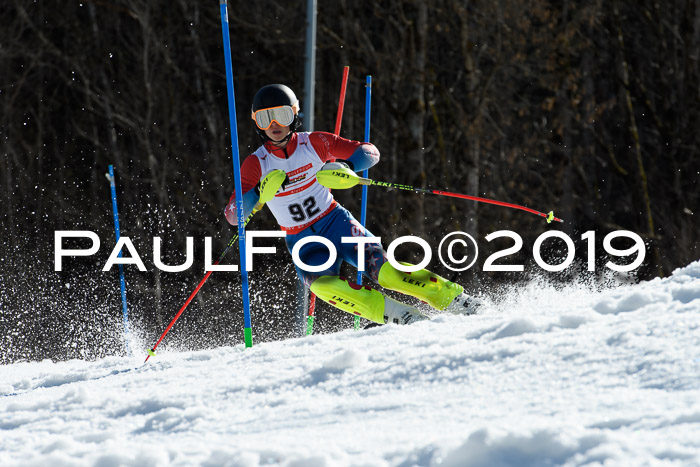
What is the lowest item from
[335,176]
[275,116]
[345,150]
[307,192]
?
[307,192]

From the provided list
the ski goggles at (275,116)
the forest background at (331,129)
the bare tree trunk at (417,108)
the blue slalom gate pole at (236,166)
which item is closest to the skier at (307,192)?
the ski goggles at (275,116)

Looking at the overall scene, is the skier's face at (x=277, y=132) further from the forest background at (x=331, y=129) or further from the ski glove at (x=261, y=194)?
the forest background at (x=331, y=129)

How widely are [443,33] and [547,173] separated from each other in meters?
2.81

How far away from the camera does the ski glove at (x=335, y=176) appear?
158 inches

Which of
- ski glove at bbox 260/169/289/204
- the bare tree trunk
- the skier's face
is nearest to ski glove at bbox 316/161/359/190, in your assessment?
ski glove at bbox 260/169/289/204

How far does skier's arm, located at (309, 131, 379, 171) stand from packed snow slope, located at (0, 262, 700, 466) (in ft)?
4.24

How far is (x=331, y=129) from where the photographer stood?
12.2m

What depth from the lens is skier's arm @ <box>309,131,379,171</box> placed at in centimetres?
434

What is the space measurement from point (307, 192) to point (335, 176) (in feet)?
1.00

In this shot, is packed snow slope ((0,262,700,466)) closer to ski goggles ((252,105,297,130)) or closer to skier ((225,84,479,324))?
skier ((225,84,479,324))

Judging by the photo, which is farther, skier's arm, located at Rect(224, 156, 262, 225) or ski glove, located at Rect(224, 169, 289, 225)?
skier's arm, located at Rect(224, 156, 262, 225)

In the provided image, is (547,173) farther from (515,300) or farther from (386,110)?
(515,300)

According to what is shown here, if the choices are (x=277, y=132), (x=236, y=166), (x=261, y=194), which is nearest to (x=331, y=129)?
(x=277, y=132)

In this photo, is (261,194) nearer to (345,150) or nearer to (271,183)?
(271,183)
